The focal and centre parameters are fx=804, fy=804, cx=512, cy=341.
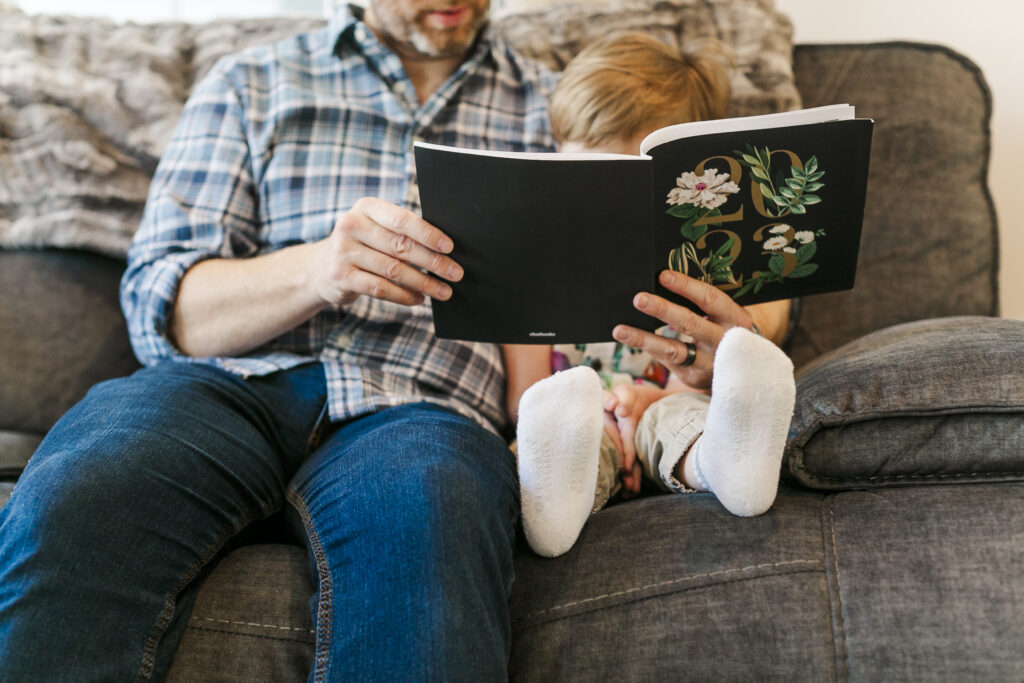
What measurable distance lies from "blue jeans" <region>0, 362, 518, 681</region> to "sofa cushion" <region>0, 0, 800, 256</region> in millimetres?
478

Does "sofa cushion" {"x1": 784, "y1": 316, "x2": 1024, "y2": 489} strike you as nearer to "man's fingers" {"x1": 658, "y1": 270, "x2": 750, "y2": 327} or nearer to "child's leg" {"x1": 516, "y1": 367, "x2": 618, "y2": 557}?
"man's fingers" {"x1": 658, "y1": 270, "x2": 750, "y2": 327}

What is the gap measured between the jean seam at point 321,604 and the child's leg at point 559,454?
22cm

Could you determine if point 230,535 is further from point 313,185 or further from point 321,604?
point 313,185

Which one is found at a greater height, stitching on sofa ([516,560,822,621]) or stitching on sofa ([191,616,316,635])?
stitching on sofa ([516,560,822,621])

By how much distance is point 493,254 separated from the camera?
2.91ft

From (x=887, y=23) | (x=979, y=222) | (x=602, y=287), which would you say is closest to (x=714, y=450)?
(x=602, y=287)

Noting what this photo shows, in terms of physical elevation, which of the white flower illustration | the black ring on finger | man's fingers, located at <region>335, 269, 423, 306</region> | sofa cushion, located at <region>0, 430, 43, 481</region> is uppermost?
the white flower illustration

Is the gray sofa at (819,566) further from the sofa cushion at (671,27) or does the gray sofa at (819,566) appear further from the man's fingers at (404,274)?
the sofa cushion at (671,27)

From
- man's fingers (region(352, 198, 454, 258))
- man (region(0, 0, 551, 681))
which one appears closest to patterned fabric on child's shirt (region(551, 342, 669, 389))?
man (region(0, 0, 551, 681))

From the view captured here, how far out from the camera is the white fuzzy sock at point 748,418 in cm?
79

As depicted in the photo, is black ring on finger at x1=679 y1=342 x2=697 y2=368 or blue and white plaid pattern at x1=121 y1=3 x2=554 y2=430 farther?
blue and white plaid pattern at x1=121 y1=3 x2=554 y2=430

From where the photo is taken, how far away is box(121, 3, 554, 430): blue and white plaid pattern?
3.76ft

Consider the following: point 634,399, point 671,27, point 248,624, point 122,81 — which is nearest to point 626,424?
point 634,399

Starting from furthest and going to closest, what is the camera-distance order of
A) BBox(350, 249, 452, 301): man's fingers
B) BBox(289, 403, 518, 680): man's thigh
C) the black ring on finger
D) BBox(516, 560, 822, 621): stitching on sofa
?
the black ring on finger, BBox(350, 249, 452, 301): man's fingers, BBox(516, 560, 822, 621): stitching on sofa, BBox(289, 403, 518, 680): man's thigh
